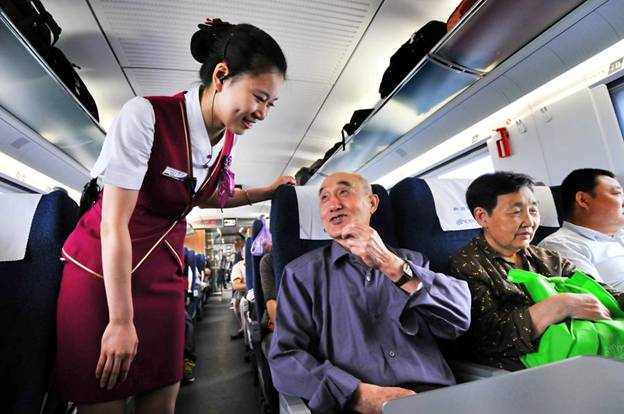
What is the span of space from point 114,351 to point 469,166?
4937 mm

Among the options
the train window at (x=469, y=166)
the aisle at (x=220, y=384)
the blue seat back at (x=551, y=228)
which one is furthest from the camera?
the train window at (x=469, y=166)

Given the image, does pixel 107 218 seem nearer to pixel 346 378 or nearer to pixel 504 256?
pixel 346 378

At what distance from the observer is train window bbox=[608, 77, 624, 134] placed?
258 centimetres

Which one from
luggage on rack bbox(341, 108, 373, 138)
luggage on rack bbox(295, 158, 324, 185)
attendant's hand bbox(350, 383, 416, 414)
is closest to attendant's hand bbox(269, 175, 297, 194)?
attendant's hand bbox(350, 383, 416, 414)

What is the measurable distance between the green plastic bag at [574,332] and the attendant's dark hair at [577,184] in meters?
1.05

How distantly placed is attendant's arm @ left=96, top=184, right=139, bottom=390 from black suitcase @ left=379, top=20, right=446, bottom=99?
8.82 ft

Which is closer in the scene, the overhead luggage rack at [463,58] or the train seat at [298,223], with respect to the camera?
the train seat at [298,223]

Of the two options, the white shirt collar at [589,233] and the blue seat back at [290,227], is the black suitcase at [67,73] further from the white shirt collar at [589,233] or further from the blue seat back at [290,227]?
the white shirt collar at [589,233]

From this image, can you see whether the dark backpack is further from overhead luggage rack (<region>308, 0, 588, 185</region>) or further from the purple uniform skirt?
the purple uniform skirt

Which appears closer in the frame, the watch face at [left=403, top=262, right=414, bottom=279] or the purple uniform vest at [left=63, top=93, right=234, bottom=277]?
the purple uniform vest at [left=63, top=93, right=234, bottom=277]

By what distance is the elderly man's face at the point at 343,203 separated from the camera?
57.6 inches

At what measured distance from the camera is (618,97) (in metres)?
2.62

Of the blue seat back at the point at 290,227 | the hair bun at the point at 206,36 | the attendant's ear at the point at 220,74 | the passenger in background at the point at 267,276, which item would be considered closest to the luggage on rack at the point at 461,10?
the blue seat back at the point at 290,227

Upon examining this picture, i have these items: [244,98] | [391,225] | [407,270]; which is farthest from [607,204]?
[244,98]
